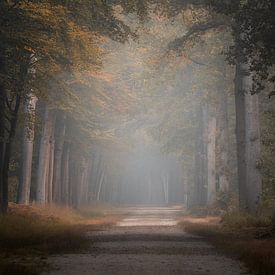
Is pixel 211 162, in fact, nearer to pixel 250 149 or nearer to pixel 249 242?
pixel 250 149

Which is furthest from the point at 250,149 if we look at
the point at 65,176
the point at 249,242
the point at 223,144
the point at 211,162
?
the point at 65,176

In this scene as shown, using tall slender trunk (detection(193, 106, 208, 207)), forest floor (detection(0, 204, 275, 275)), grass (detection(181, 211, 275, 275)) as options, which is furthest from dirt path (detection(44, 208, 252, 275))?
tall slender trunk (detection(193, 106, 208, 207))

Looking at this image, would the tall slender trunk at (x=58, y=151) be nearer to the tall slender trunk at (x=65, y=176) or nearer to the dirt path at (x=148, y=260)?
the tall slender trunk at (x=65, y=176)

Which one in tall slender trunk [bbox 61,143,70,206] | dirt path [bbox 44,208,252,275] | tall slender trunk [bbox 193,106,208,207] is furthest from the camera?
tall slender trunk [bbox 193,106,208,207]

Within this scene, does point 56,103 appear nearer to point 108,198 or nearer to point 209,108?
point 209,108

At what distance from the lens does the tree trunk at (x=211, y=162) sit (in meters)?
31.8

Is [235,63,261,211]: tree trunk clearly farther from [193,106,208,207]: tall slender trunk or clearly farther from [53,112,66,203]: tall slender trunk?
[193,106,208,207]: tall slender trunk

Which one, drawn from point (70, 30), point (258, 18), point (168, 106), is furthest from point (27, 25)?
point (168, 106)

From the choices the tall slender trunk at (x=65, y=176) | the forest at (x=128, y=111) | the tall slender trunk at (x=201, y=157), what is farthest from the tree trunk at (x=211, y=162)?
the tall slender trunk at (x=65, y=176)

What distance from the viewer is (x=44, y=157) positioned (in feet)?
82.5

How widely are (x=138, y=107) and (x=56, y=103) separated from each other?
2263 centimetres

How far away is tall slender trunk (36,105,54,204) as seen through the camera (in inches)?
978

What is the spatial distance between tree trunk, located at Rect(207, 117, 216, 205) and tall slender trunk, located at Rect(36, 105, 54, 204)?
10755mm

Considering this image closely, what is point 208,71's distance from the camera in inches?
1115
